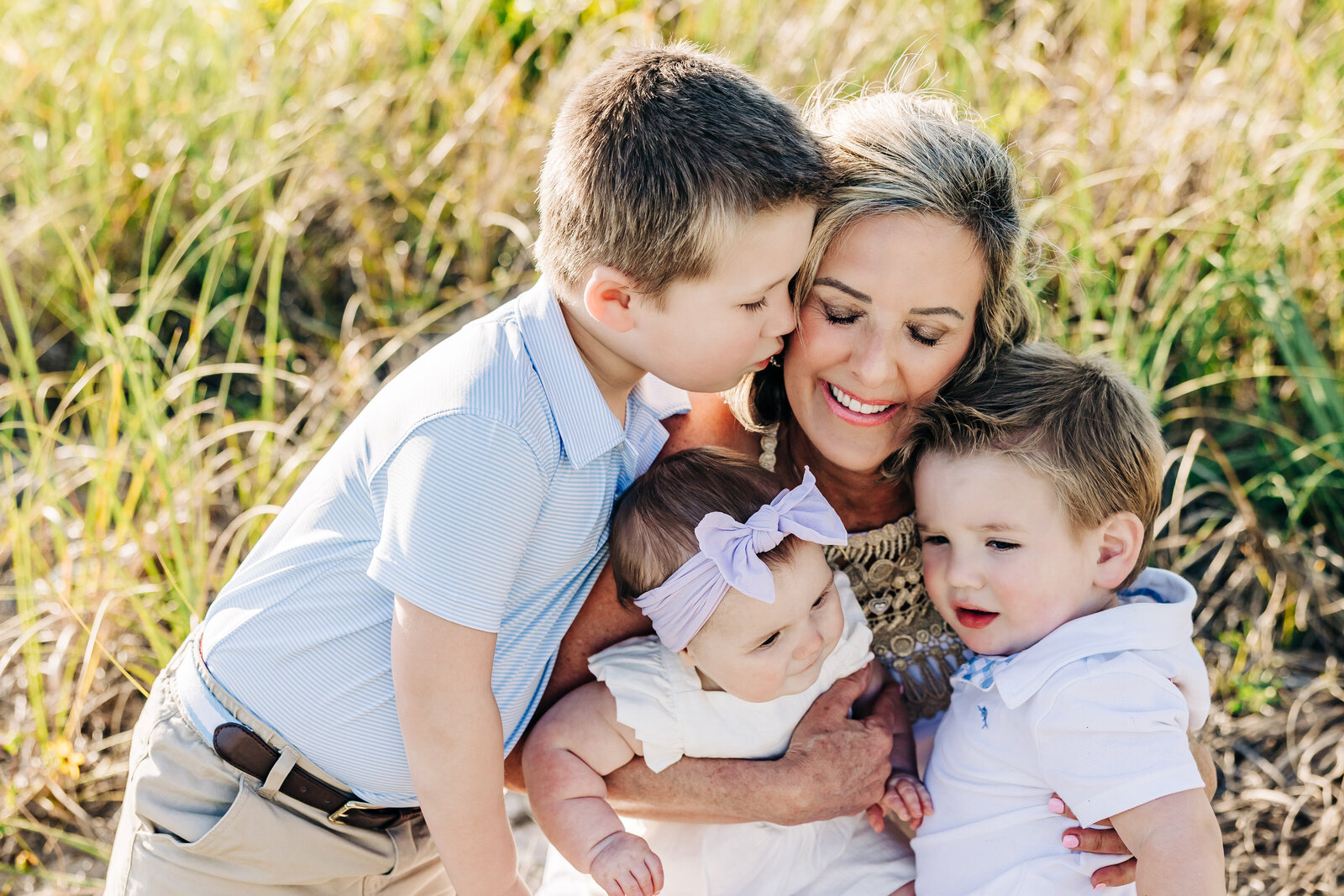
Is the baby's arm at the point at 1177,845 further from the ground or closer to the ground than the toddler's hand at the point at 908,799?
further from the ground

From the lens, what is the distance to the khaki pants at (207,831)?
→ 176cm

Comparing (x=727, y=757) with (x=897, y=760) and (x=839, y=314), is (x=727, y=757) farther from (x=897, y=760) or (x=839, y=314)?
(x=839, y=314)

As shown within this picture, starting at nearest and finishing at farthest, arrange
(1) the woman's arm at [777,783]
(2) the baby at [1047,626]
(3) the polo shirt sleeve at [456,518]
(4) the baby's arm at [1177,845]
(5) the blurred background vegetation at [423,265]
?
1. (3) the polo shirt sleeve at [456,518]
2. (4) the baby's arm at [1177,845]
3. (2) the baby at [1047,626]
4. (1) the woman's arm at [777,783]
5. (5) the blurred background vegetation at [423,265]

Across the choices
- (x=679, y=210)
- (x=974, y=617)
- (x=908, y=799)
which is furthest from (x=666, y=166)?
(x=908, y=799)

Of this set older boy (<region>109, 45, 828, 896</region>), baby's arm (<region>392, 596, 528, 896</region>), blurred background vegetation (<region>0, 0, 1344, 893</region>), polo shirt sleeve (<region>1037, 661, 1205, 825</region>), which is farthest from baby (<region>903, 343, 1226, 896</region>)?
baby's arm (<region>392, 596, 528, 896</region>)

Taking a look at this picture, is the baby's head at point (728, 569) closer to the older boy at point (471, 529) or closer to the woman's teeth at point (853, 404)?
the older boy at point (471, 529)

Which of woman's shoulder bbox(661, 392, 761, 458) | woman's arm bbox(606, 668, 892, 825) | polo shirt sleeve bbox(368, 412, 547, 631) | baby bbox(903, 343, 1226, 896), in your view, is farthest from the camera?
woman's shoulder bbox(661, 392, 761, 458)

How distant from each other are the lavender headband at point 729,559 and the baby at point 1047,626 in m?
0.28

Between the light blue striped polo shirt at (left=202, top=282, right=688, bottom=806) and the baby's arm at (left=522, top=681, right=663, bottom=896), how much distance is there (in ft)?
0.27

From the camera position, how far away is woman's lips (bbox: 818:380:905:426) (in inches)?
80.5

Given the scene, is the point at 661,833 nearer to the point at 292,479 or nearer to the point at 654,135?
the point at 654,135

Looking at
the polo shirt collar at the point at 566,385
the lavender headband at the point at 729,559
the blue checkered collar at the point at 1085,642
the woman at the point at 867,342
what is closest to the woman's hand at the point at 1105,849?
the woman at the point at 867,342

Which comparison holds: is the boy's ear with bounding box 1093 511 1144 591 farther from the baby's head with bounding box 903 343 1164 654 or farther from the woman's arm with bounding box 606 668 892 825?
the woman's arm with bounding box 606 668 892 825

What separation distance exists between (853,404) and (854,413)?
0.7 inches
